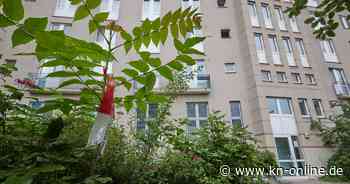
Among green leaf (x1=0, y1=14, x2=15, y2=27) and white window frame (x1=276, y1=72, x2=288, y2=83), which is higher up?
white window frame (x1=276, y1=72, x2=288, y2=83)

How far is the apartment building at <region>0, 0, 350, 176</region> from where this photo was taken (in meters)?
11.0

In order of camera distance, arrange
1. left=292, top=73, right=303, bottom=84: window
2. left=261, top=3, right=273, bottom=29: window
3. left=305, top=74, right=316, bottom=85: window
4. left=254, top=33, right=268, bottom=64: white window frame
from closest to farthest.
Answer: left=254, top=33, right=268, bottom=64: white window frame, left=292, top=73, right=303, bottom=84: window, left=305, top=74, right=316, bottom=85: window, left=261, top=3, right=273, bottom=29: window

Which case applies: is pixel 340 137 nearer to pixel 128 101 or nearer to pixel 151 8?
pixel 128 101

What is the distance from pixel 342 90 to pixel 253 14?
8.72 m

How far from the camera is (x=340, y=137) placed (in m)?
10.2

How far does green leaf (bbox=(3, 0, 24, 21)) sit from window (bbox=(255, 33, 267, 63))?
13.5 metres

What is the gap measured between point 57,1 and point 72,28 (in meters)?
2.76

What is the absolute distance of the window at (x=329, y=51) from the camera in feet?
46.9

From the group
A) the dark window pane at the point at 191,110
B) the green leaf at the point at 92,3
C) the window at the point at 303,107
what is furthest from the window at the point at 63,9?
the window at the point at 303,107

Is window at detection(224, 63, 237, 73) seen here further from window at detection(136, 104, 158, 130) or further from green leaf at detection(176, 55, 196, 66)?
green leaf at detection(176, 55, 196, 66)

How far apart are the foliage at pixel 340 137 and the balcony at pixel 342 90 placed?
218 cm

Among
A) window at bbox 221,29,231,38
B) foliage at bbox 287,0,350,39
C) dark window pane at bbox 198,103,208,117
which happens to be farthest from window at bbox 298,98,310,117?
foliage at bbox 287,0,350,39

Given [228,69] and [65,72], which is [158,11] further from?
[65,72]

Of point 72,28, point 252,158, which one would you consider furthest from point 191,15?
point 72,28
